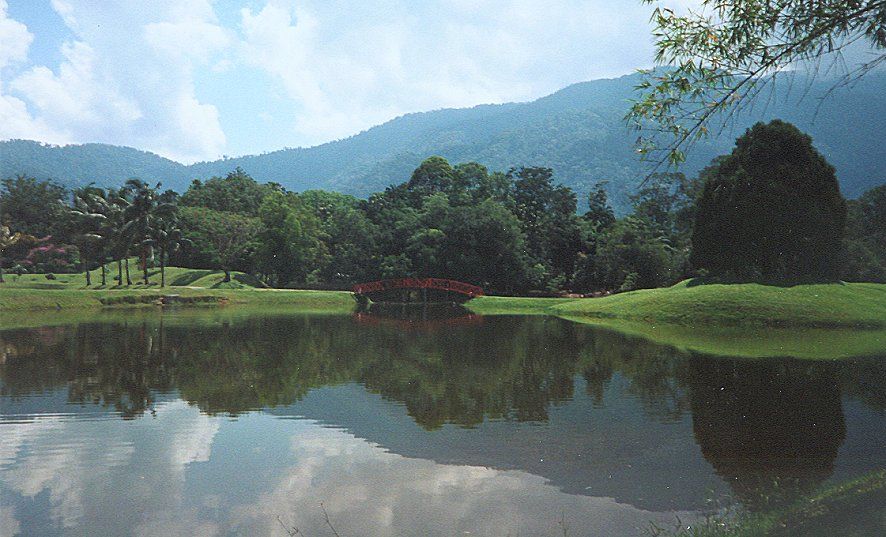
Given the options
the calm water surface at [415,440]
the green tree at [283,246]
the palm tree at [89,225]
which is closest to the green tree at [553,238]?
the green tree at [283,246]

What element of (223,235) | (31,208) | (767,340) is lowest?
(767,340)

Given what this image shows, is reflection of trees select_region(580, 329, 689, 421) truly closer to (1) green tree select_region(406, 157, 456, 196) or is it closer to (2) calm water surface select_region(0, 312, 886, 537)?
(2) calm water surface select_region(0, 312, 886, 537)

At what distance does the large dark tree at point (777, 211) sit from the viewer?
38156 mm

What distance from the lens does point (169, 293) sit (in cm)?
5147

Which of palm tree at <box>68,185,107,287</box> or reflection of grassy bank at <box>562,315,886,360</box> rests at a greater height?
palm tree at <box>68,185,107,287</box>

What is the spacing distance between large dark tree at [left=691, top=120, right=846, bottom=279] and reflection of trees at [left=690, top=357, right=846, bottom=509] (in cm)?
2303

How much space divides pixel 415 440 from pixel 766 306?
95.4ft

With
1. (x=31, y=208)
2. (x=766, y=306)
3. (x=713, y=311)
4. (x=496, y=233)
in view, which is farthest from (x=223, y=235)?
(x=766, y=306)

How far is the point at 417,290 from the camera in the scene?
212 feet

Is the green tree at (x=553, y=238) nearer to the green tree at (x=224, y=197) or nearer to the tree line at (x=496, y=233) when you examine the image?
the tree line at (x=496, y=233)

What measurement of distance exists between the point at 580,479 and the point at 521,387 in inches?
277

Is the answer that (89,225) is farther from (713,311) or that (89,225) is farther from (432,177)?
(713,311)

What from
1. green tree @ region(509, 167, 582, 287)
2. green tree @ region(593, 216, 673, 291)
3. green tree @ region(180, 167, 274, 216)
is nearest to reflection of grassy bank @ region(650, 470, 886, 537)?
green tree @ region(593, 216, 673, 291)

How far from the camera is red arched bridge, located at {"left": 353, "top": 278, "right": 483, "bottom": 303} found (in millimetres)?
59312
